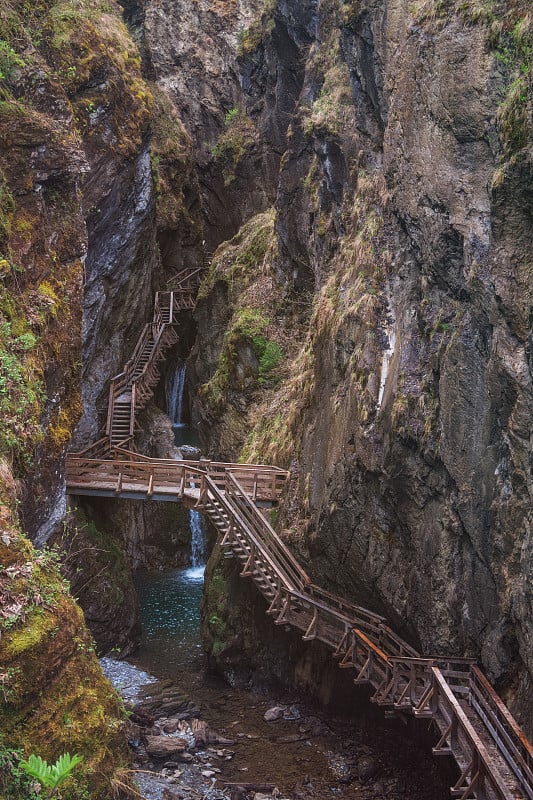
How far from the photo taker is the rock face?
9.60 meters

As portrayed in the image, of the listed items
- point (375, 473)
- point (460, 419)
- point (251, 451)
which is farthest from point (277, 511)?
point (460, 419)

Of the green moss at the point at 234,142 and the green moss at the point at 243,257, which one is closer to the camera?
the green moss at the point at 243,257

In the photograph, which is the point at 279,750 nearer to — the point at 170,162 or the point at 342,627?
the point at 342,627

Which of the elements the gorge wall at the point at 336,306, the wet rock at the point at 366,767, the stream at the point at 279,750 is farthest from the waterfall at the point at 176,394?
the wet rock at the point at 366,767

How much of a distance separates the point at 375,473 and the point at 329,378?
10.9 ft

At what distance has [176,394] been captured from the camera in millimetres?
35156

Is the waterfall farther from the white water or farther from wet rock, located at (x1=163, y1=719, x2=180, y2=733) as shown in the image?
wet rock, located at (x1=163, y1=719, x2=180, y2=733)

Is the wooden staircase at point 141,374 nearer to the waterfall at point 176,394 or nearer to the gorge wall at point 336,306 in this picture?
the gorge wall at point 336,306

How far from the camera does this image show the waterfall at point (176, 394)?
114 ft

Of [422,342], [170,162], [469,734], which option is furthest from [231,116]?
[469,734]

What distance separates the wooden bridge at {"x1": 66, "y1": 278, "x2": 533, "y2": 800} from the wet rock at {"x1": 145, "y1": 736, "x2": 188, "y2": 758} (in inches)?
116

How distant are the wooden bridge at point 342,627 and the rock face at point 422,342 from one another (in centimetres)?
42

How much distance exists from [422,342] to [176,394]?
23821 mm

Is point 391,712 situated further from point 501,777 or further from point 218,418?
point 218,418
